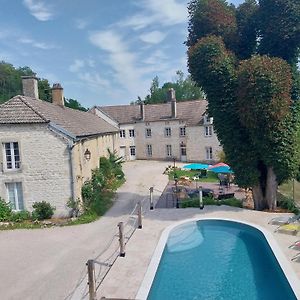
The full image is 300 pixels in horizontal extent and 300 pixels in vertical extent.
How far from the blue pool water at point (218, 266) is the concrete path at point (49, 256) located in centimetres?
315

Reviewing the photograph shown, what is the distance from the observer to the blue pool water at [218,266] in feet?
31.1

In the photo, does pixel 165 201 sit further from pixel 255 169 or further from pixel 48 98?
pixel 48 98

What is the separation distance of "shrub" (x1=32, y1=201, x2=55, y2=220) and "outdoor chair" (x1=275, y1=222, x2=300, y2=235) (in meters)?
12.5

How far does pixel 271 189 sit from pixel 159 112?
31.9 metres

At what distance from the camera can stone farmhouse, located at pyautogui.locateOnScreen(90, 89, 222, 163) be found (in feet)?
139

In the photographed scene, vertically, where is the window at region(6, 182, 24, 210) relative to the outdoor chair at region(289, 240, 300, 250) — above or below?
above

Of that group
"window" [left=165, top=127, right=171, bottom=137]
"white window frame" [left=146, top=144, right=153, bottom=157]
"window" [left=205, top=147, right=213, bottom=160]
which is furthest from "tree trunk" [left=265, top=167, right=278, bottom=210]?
"white window frame" [left=146, top=144, right=153, bottom=157]

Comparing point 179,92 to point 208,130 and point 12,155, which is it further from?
point 12,155

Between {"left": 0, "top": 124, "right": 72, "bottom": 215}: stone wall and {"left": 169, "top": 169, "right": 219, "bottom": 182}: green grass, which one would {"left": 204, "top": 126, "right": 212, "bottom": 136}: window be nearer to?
{"left": 169, "top": 169, "right": 219, "bottom": 182}: green grass

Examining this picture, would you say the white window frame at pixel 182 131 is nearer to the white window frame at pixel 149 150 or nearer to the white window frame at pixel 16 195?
the white window frame at pixel 149 150

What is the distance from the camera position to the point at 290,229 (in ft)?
44.2

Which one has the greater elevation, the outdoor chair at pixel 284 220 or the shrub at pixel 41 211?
the shrub at pixel 41 211

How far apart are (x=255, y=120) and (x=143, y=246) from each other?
830 cm

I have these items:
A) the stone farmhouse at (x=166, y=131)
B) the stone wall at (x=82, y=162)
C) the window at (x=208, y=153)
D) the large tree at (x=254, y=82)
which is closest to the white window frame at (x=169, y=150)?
the stone farmhouse at (x=166, y=131)
